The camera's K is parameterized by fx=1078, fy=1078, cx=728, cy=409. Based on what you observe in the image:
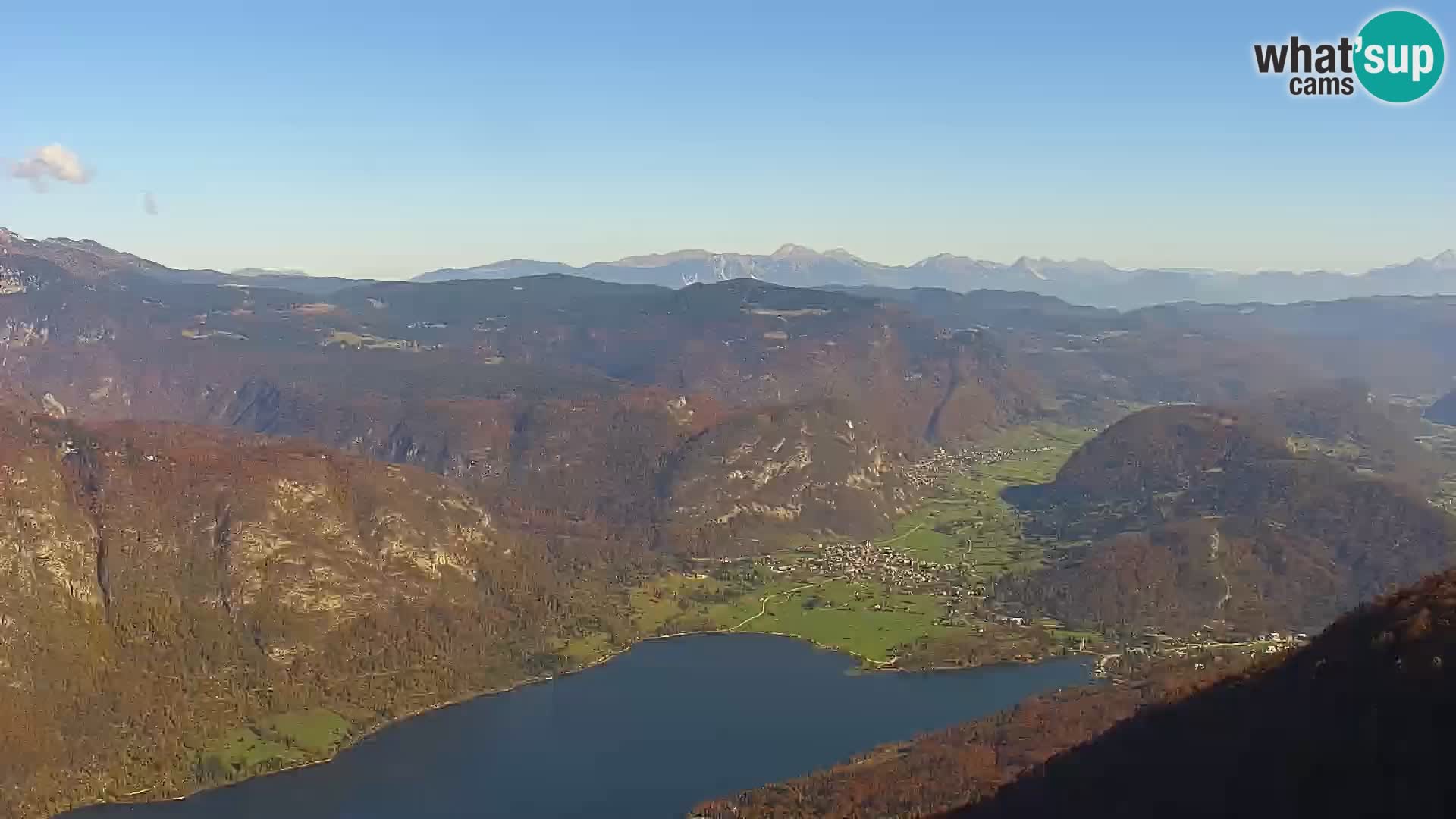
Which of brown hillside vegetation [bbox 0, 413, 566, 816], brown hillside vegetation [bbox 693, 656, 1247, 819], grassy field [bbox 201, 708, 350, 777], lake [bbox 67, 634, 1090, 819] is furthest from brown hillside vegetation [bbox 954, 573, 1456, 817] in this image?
brown hillside vegetation [bbox 0, 413, 566, 816]

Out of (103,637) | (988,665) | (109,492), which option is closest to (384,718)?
(103,637)

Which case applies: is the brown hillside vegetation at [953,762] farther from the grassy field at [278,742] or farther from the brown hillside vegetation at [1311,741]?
the grassy field at [278,742]

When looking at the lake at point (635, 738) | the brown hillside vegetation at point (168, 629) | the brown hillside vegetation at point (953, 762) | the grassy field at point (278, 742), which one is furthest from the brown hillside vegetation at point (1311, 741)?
the brown hillside vegetation at point (168, 629)

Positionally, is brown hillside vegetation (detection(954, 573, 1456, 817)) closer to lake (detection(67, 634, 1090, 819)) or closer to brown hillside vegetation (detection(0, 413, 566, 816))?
lake (detection(67, 634, 1090, 819))

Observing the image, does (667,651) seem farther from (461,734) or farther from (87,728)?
(87,728)

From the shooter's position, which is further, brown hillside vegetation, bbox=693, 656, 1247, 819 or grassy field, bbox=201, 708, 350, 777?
grassy field, bbox=201, 708, 350, 777

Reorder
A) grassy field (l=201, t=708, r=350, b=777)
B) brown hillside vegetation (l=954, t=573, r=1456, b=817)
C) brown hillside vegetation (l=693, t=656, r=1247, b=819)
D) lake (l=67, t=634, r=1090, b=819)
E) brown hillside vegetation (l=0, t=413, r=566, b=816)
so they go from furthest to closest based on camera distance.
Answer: grassy field (l=201, t=708, r=350, b=777) → brown hillside vegetation (l=0, t=413, r=566, b=816) → lake (l=67, t=634, r=1090, b=819) → brown hillside vegetation (l=693, t=656, r=1247, b=819) → brown hillside vegetation (l=954, t=573, r=1456, b=817)

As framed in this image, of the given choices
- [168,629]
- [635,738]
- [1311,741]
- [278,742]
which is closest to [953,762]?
[635,738]
